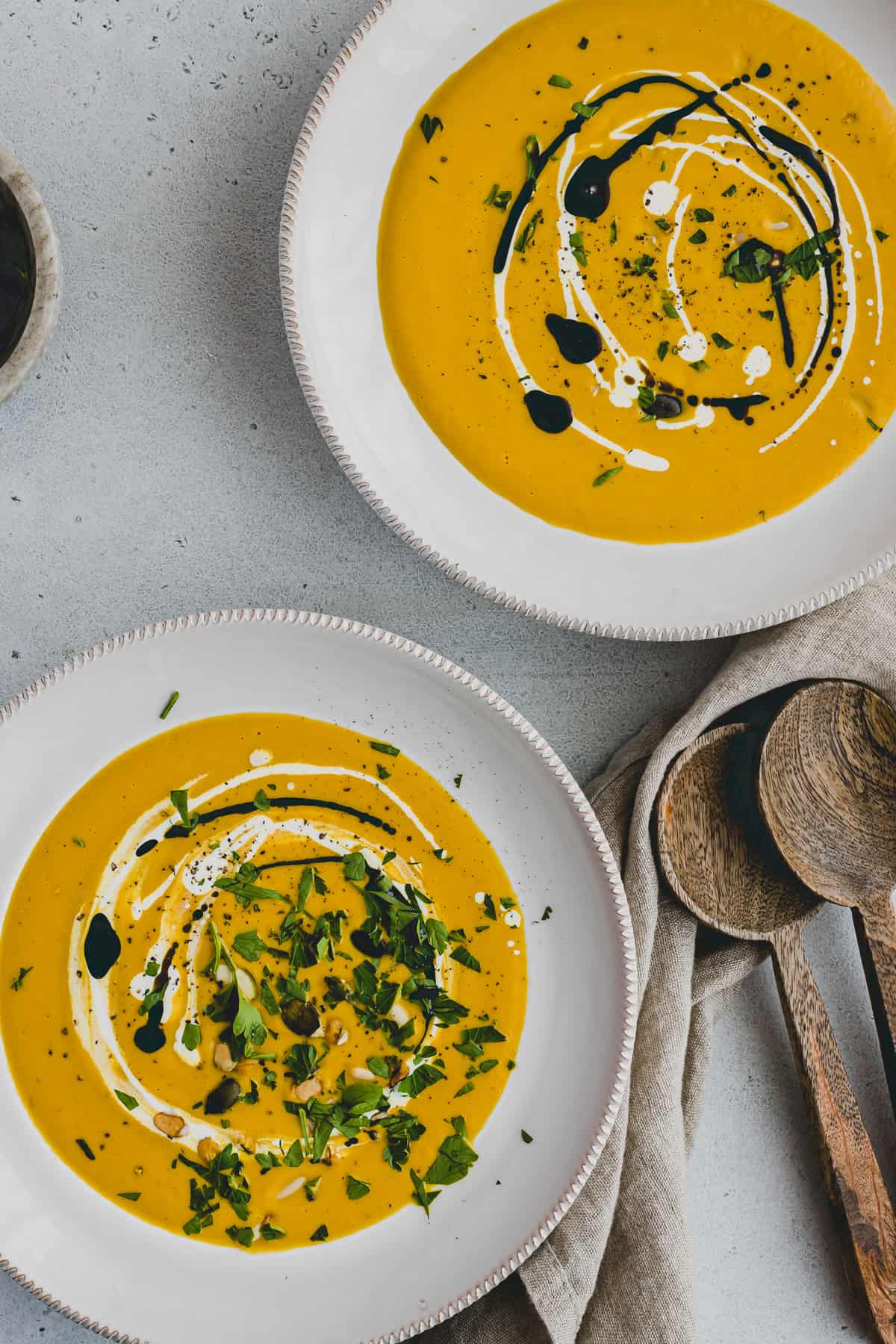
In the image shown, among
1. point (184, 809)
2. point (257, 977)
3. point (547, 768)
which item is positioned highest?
point (547, 768)

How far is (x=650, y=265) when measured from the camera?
1.50m

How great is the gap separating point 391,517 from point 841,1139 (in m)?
1.22

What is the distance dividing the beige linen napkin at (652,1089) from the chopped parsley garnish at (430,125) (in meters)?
0.89

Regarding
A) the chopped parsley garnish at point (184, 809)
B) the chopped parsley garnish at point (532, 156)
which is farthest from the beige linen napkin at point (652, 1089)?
the chopped parsley garnish at point (532, 156)

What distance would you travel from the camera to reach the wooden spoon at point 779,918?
162 cm

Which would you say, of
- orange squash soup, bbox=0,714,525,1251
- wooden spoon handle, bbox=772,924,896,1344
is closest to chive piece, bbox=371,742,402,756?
orange squash soup, bbox=0,714,525,1251

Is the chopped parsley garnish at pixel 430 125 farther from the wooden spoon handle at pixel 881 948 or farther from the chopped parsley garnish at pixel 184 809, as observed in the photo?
the wooden spoon handle at pixel 881 948

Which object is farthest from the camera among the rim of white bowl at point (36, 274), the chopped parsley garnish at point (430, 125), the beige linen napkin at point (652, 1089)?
the beige linen napkin at point (652, 1089)

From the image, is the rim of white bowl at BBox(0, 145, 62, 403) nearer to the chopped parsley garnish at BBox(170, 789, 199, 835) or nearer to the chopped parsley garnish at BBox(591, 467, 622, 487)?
the chopped parsley garnish at BBox(170, 789, 199, 835)

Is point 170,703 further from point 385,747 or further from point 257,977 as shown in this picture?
point 257,977

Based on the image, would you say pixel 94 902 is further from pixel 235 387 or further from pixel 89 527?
pixel 235 387

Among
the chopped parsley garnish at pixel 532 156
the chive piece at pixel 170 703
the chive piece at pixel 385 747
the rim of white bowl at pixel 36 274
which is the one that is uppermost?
the chopped parsley garnish at pixel 532 156

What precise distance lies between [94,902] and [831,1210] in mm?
1307

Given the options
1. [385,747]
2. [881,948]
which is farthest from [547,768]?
[881,948]
